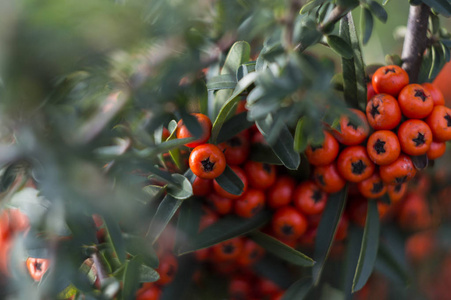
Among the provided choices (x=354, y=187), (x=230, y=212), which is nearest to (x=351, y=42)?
(x=354, y=187)

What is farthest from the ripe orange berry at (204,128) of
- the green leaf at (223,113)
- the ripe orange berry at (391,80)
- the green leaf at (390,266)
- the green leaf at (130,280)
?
the green leaf at (390,266)

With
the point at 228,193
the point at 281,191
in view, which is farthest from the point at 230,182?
the point at 281,191

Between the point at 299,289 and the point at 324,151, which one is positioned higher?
the point at 324,151

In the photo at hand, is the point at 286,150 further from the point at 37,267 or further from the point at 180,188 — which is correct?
the point at 37,267

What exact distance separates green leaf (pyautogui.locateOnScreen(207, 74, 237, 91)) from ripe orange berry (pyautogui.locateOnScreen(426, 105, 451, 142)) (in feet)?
1.20

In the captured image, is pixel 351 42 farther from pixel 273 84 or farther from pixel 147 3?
pixel 147 3

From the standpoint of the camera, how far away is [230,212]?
82 centimetres

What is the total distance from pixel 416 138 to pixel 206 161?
37cm

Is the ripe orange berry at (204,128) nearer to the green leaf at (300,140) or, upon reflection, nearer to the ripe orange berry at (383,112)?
the green leaf at (300,140)

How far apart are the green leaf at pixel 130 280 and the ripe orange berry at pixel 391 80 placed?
0.53 m

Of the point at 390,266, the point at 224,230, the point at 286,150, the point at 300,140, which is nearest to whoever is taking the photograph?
the point at 300,140

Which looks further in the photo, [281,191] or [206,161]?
[281,191]

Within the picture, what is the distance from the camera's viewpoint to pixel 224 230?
30.8 inches

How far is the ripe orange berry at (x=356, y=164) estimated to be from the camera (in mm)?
772
